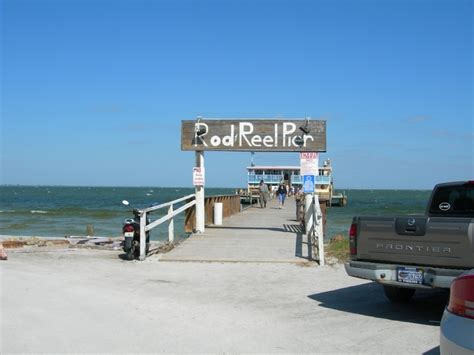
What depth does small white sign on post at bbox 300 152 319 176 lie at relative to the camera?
50.9 feet

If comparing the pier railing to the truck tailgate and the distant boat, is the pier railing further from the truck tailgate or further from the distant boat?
the distant boat

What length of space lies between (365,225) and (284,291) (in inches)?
93.1

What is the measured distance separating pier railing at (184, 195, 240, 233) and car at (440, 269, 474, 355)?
14.0m

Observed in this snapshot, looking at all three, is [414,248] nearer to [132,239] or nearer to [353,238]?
[353,238]

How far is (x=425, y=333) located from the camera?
680 centimetres

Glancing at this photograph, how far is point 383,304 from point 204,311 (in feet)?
8.72

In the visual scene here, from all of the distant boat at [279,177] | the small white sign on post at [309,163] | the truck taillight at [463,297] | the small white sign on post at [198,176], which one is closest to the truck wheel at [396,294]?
the truck taillight at [463,297]

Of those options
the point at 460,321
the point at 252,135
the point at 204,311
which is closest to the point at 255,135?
the point at 252,135

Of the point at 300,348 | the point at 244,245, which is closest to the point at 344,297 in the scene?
the point at 300,348

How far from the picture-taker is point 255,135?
17.3m

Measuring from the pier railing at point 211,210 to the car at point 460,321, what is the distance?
14.0 metres

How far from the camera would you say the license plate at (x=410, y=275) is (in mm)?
7125

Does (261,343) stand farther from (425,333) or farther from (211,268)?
(211,268)

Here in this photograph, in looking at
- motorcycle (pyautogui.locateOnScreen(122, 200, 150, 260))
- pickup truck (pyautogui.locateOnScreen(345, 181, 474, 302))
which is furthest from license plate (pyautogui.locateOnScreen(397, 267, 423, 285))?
motorcycle (pyautogui.locateOnScreen(122, 200, 150, 260))
